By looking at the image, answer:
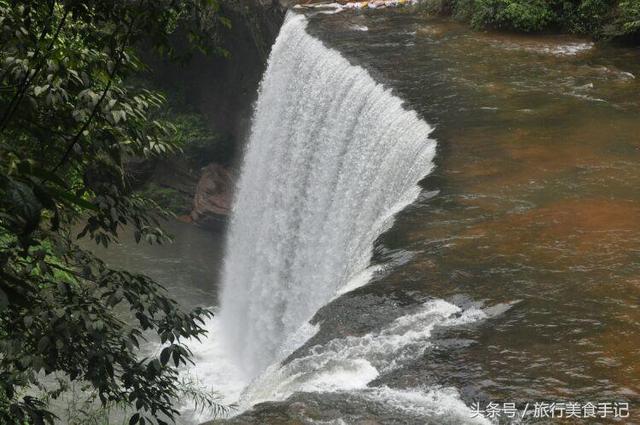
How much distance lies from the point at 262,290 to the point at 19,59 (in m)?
11.6

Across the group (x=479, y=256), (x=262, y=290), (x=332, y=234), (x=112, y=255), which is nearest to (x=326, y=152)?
(x=332, y=234)

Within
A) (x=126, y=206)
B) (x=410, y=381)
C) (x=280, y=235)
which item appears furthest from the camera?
(x=280, y=235)

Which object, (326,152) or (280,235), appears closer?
(326,152)

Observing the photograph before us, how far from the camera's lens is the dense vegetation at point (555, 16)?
15.8 metres

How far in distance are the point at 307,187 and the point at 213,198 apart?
8.58 m

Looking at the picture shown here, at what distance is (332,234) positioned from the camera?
12.5 m

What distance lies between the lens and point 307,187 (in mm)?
14234

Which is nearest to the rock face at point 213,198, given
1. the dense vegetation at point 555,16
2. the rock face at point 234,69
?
the rock face at point 234,69

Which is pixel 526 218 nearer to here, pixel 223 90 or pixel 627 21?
pixel 627 21

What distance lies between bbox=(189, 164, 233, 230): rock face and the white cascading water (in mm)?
3333

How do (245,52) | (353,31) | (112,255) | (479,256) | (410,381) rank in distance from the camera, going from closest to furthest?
(410,381)
(479,256)
(353,31)
(112,255)
(245,52)

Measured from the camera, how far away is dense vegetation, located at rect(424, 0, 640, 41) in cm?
1575

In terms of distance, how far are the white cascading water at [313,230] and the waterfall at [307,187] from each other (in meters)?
0.03

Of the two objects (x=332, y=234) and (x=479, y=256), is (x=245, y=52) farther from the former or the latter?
(x=479, y=256)
